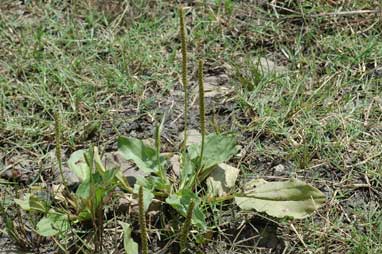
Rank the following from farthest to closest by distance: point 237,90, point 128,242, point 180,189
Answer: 1. point 237,90
2. point 180,189
3. point 128,242

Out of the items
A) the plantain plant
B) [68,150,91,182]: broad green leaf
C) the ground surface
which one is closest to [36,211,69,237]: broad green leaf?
the plantain plant

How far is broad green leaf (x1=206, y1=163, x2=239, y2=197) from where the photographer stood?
246cm

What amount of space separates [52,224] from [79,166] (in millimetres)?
245

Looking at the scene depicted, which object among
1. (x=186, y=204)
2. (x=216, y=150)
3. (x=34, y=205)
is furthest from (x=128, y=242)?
(x=216, y=150)

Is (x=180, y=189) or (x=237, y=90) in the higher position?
(x=237, y=90)

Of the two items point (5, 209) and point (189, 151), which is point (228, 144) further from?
point (5, 209)

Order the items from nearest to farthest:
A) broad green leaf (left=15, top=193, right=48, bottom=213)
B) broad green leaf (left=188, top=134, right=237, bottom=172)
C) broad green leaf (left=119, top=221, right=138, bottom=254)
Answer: broad green leaf (left=119, top=221, right=138, bottom=254) < broad green leaf (left=15, top=193, right=48, bottom=213) < broad green leaf (left=188, top=134, right=237, bottom=172)

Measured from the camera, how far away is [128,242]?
2281 mm

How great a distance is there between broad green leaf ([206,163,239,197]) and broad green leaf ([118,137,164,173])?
187mm

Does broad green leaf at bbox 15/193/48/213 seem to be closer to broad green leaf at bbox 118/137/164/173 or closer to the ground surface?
the ground surface

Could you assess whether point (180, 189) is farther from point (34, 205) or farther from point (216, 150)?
point (34, 205)

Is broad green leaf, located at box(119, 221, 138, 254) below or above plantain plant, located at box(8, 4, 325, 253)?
below

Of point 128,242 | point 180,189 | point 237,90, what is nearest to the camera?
point 128,242

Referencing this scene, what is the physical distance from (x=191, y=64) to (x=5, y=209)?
1.02 meters
